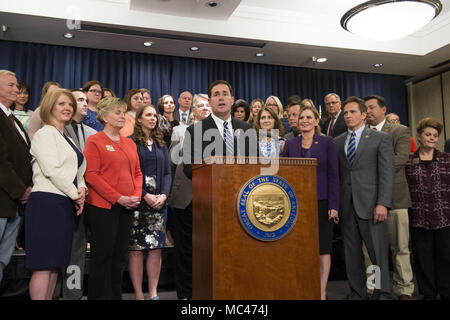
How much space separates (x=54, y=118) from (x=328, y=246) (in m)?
2.07

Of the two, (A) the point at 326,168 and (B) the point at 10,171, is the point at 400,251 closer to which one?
(A) the point at 326,168

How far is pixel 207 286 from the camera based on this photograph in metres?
1.80

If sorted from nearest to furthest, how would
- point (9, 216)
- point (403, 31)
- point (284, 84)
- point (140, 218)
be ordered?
point (9, 216) < point (140, 218) < point (403, 31) < point (284, 84)

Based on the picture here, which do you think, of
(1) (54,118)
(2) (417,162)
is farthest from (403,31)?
(1) (54,118)

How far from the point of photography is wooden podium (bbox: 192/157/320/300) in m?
1.72

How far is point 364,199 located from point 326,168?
0.37 m

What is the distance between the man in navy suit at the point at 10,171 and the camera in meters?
2.33

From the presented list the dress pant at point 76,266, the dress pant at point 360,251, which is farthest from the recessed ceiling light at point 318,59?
the dress pant at point 76,266

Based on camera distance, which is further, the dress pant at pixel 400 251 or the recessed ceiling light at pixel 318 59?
the recessed ceiling light at pixel 318 59

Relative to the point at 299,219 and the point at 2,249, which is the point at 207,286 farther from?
the point at 2,249

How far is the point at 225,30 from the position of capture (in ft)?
18.3

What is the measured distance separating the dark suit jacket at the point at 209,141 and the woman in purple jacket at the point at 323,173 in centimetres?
70

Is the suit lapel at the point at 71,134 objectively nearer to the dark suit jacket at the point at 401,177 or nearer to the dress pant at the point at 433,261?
the dark suit jacket at the point at 401,177

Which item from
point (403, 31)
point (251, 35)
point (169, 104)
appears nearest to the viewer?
point (169, 104)
